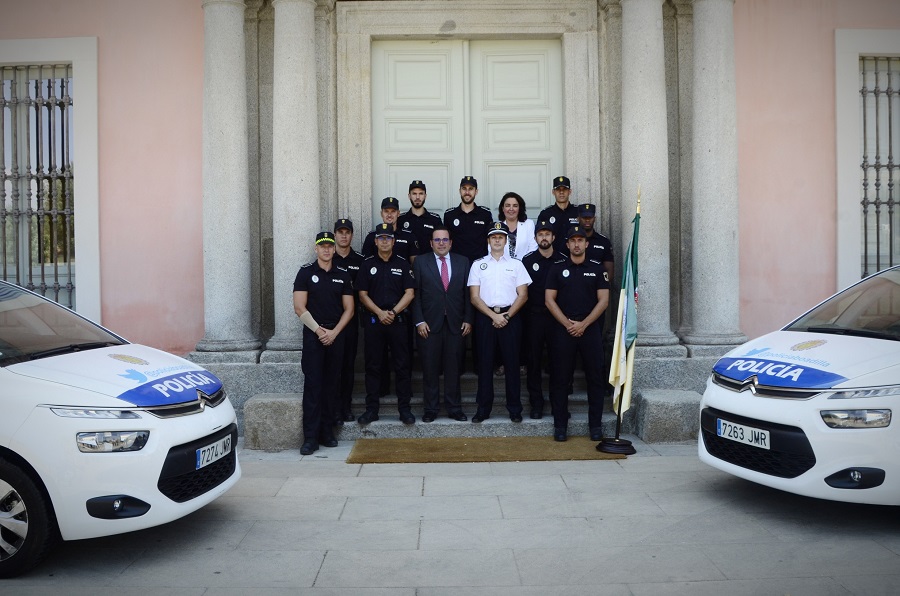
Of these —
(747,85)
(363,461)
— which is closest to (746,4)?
(747,85)

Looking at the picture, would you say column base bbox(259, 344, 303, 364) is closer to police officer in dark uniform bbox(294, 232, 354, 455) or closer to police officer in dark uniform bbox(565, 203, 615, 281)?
police officer in dark uniform bbox(294, 232, 354, 455)

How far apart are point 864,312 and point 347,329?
440 cm

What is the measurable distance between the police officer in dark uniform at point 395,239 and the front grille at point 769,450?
12.1ft

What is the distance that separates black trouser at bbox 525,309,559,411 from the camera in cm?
820

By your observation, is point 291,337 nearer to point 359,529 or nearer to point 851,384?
point 359,529

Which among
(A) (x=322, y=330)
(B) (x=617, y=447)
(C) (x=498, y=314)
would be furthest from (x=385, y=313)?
(B) (x=617, y=447)

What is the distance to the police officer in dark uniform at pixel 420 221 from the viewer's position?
8.61 meters

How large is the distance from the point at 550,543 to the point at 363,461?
255 cm

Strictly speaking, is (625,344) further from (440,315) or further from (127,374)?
(127,374)

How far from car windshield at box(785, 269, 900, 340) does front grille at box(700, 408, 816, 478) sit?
0.99 metres

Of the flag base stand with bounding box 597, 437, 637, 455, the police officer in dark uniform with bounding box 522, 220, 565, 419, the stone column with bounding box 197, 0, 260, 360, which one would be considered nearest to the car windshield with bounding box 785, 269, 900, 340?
the flag base stand with bounding box 597, 437, 637, 455

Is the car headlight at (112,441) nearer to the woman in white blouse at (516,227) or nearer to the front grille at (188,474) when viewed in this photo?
the front grille at (188,474)

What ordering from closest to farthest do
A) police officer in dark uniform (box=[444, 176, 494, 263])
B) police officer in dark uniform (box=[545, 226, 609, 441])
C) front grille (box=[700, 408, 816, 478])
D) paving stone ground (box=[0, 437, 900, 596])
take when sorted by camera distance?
paving stone ground (box=[0, 437, 900, 596]), front grille (box=[700, 408, 816, 478]), police officer in dark uniform (box=[545, 226, 609, 441]), police officer in dark uniform (box=[444, 176, 494, 263])

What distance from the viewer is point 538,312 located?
818 cm
